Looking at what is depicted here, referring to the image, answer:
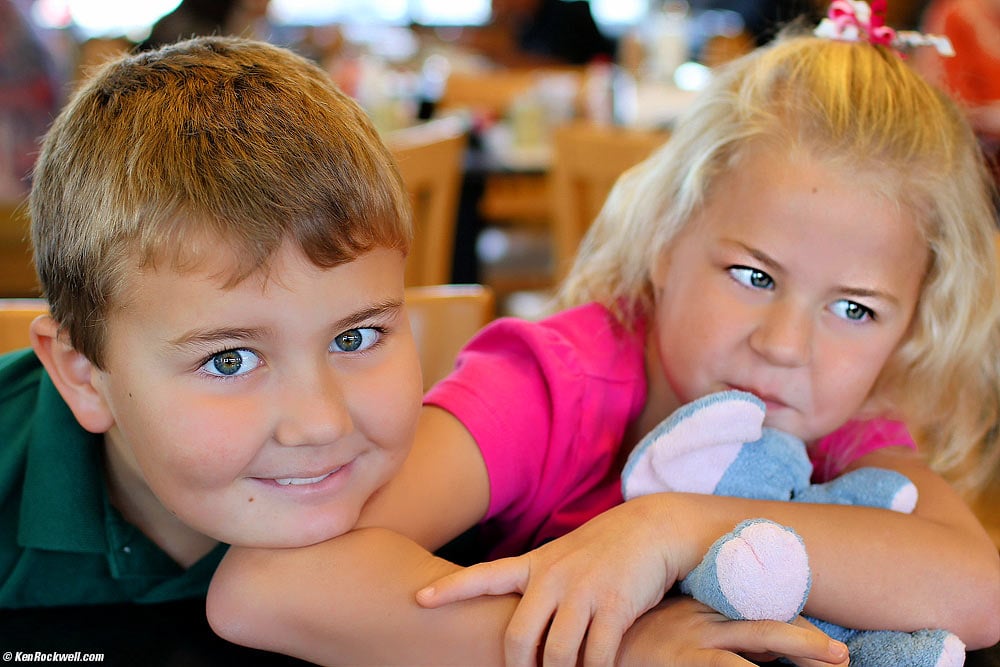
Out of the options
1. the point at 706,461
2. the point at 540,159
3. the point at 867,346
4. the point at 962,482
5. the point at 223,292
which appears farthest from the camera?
the point at 540,159

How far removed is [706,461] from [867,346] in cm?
22

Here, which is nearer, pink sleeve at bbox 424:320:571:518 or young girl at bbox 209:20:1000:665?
young girl at bbox 209:20:1000:665

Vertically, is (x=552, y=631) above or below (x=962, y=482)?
above

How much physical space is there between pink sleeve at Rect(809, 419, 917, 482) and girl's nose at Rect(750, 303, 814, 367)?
0.16m

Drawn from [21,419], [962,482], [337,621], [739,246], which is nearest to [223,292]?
[337,621]

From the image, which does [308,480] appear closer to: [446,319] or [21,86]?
[446,319]

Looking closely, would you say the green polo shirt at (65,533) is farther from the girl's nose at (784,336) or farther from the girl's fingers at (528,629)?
the girl's nose at (784,336)

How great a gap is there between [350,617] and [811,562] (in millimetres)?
349

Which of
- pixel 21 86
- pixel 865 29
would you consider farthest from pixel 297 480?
pixel 21 86

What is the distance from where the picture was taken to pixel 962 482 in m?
1.13

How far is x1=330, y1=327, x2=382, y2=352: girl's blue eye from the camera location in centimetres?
74

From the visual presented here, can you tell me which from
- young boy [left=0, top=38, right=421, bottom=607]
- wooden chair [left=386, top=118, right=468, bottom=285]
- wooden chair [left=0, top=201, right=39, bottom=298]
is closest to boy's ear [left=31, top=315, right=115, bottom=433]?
young boy [left=0, top=38, right=421, bottom=607]

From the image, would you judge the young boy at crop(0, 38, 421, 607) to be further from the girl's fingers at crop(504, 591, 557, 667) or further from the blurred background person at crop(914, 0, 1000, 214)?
the blurred background person at crop(914, 0, 1000, 214)

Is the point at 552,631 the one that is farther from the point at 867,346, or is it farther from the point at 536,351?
the point at 867,346
